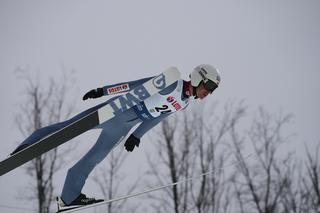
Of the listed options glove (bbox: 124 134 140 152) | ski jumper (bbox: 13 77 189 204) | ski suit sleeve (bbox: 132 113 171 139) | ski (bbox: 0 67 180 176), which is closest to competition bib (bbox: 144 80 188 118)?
ski jumper (bbox: 13 77 189 204)

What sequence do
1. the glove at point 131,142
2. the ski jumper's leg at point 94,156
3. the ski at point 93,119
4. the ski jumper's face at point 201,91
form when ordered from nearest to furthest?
1. the ski at point 93,119
2. the ski jumper's leg at point 94,156
3. the ski jumper's face at point 201,91
4. the glove at point 131,142

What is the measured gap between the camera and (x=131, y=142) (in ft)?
15.5

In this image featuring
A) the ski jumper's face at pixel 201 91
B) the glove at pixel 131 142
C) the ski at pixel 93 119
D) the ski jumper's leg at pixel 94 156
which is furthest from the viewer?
the glove at pixel 131 142

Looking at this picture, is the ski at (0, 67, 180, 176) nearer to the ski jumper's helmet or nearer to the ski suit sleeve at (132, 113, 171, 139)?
the ski jumper's helmet

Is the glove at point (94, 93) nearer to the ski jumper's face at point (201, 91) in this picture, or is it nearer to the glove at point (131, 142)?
the glove at point (131, 142)

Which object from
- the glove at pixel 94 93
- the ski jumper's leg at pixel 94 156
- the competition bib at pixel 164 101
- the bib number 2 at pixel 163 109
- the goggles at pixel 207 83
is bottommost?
the ski jumper's leg at pixel 94 156

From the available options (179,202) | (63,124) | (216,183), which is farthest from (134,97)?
(216,183)

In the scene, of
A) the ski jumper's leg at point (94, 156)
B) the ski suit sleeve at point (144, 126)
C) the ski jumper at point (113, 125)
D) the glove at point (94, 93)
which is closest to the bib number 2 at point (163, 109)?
the ski jumper at point (113, 125)

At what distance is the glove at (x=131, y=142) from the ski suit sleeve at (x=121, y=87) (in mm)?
607

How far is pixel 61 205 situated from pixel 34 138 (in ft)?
2.71

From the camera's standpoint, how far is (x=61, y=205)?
4.39m

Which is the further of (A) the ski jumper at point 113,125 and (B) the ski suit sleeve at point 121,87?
(B) the ski suit sleeve at point 121,87

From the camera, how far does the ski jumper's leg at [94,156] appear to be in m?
4.38

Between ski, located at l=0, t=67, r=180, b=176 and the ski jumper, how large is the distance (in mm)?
124
